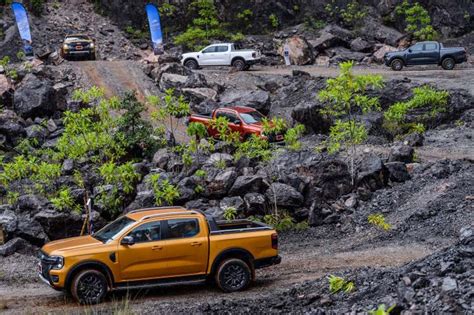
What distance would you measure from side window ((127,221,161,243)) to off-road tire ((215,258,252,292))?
133cm

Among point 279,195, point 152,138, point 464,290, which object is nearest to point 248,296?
point 464,290

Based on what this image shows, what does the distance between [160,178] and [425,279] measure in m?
10.5

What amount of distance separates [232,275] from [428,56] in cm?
2693

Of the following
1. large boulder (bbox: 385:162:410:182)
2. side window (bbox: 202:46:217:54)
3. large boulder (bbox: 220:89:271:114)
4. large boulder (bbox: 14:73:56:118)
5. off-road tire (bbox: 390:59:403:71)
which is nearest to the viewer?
large boulder (bbox: 385:162:410:182)

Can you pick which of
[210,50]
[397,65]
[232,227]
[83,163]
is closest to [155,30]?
[210,50]

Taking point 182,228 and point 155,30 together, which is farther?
point 155,30

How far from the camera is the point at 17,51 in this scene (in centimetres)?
3744

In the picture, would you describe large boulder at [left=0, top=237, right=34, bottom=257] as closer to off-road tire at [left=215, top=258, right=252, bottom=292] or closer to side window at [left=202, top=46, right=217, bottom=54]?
off-road tire at [left=215, top=258, right=252, bottom=292]

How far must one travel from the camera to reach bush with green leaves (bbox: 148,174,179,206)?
16188 mm

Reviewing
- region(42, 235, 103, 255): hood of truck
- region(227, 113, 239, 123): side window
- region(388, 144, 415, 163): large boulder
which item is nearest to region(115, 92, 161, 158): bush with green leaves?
region(227, 113, 239, 123): side window

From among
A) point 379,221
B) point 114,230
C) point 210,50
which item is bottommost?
point 379,221

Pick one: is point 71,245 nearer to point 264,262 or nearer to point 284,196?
point 264,262

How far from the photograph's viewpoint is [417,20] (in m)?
42.4

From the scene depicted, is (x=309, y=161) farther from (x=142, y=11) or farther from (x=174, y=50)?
(x=142, y=11)
